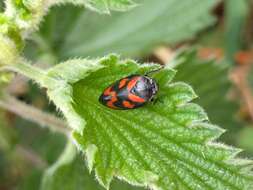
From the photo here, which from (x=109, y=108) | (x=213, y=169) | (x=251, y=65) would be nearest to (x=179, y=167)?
(x=213, y=169)

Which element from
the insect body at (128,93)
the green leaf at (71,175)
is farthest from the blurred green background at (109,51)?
the insect body at (128,93)

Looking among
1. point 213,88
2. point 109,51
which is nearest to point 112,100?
point 109,51

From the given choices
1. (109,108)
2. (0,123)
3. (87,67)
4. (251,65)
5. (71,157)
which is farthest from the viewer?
(251,65)

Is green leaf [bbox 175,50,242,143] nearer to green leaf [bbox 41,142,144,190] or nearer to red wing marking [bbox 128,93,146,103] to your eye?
green leaf [bbox 41,142,144,190]

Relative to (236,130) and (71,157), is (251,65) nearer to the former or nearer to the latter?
(236,130)

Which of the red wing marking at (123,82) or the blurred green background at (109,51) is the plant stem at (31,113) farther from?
the red wing marking at (123,82)
